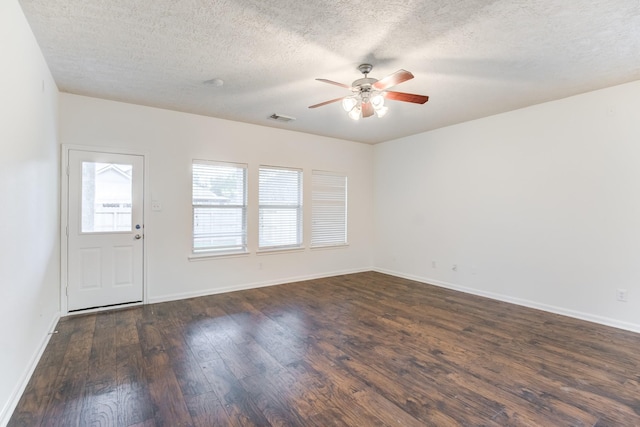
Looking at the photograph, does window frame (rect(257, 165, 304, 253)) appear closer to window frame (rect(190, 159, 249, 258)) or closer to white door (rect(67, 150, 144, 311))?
window frame (rect(190, 159, 249, 258))

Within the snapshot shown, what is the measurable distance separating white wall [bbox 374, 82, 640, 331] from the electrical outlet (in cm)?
4

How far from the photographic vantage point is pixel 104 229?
4.06m

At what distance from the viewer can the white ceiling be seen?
7.22ft

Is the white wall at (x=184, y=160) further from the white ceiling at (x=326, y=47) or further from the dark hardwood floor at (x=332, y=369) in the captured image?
the dark hardwood floor at (x=332, y=369)

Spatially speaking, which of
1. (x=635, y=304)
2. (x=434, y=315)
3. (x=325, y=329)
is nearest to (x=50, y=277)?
(x=325, y=329)

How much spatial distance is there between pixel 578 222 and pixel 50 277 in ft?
20.3

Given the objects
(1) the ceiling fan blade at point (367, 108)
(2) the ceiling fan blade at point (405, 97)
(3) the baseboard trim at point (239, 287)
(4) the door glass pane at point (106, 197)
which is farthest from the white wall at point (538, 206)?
(4) the door glass pane at point (106, 197)

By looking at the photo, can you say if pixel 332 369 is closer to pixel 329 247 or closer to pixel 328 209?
pixel 329 247

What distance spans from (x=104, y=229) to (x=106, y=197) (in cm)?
42

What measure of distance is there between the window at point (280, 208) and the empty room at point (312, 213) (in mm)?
40

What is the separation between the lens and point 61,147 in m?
3.79

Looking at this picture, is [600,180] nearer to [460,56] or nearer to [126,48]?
[460,56]

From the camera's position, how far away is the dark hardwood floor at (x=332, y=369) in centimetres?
199

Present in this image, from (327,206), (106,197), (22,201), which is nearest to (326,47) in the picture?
(22,201)
